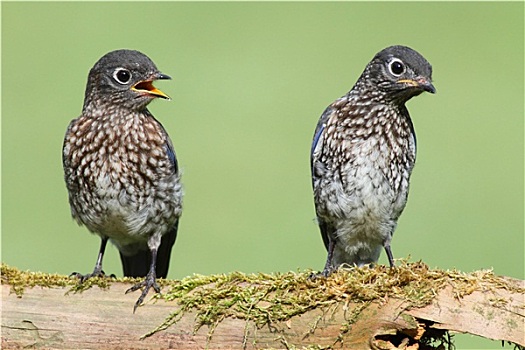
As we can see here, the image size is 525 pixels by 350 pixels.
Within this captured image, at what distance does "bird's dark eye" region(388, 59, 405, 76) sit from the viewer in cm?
576

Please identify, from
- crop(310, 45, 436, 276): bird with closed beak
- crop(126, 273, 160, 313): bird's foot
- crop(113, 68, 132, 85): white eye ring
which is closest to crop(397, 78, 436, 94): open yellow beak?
crop(310, 45, 436, 276): bird with closed beak

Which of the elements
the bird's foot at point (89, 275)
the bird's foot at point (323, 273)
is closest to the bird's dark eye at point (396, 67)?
the bird's foot at point (323, 273)

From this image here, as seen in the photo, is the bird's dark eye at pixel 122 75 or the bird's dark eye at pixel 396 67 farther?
the bird's dark eye at pixel 122 75

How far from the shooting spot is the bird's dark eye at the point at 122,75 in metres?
6.12

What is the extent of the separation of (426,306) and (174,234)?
2.53m

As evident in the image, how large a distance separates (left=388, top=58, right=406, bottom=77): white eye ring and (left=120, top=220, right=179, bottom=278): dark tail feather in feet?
6.95

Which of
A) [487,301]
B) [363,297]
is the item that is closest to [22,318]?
[363,297]

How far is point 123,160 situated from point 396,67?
2044 millimetres

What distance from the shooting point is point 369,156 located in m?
5.80

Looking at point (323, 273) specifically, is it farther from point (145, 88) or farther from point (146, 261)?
point (145, 88)

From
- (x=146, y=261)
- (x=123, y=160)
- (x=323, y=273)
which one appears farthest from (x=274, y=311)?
(x=146, y=261)

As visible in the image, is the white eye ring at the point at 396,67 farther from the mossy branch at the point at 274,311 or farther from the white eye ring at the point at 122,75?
the white eye ring at the point at 122,75

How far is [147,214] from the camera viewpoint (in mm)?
6094

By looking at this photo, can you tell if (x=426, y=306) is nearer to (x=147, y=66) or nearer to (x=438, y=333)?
(x=438, y=333)
